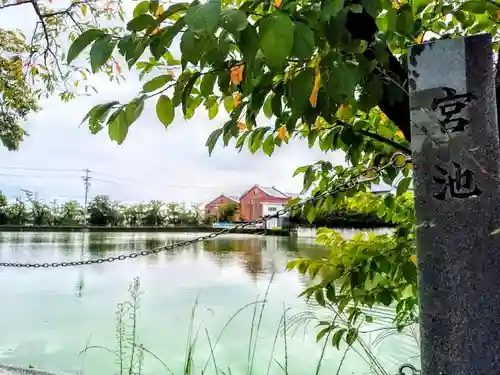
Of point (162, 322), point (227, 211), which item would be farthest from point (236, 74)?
point (227, 211)

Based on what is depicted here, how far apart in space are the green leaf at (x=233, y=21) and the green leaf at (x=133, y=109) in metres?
0.22

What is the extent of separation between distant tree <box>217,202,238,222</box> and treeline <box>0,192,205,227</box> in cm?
193

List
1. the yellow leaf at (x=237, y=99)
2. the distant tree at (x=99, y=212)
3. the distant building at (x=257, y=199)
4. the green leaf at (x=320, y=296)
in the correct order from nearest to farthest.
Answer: the yellow leaf at (x=237, y=99)
the green leaf at (x=320, y=296)
the distant building at (x=257, y=199)
the distant tree at (x=99, y=212)

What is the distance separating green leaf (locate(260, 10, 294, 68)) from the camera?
1.48 ft

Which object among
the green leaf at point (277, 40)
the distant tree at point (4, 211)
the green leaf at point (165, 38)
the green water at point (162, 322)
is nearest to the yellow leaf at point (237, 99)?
the green leaf at point (165, 38)

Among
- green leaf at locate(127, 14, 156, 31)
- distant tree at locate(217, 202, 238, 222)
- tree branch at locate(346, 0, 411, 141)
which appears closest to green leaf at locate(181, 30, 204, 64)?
green leaf at locate(127, 14, 156, 31)

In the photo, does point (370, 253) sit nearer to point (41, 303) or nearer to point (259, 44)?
point (259, 44)

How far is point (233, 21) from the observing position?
457 mm

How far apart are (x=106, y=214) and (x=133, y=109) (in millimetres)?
33934

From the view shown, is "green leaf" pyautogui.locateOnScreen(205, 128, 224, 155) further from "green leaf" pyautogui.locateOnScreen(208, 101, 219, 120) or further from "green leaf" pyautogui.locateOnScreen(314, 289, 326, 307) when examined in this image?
"green leaf" pyautogui.locateOnScreen(314, 289, 326, 307)

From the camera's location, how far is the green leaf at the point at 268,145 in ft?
3.66

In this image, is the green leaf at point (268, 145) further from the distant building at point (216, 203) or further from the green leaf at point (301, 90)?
the distant building at point (216, 203)

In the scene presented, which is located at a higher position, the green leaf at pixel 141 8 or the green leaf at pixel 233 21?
the green leaf at pixel 141 8

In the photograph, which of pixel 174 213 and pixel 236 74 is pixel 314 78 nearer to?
pixel 236 74
